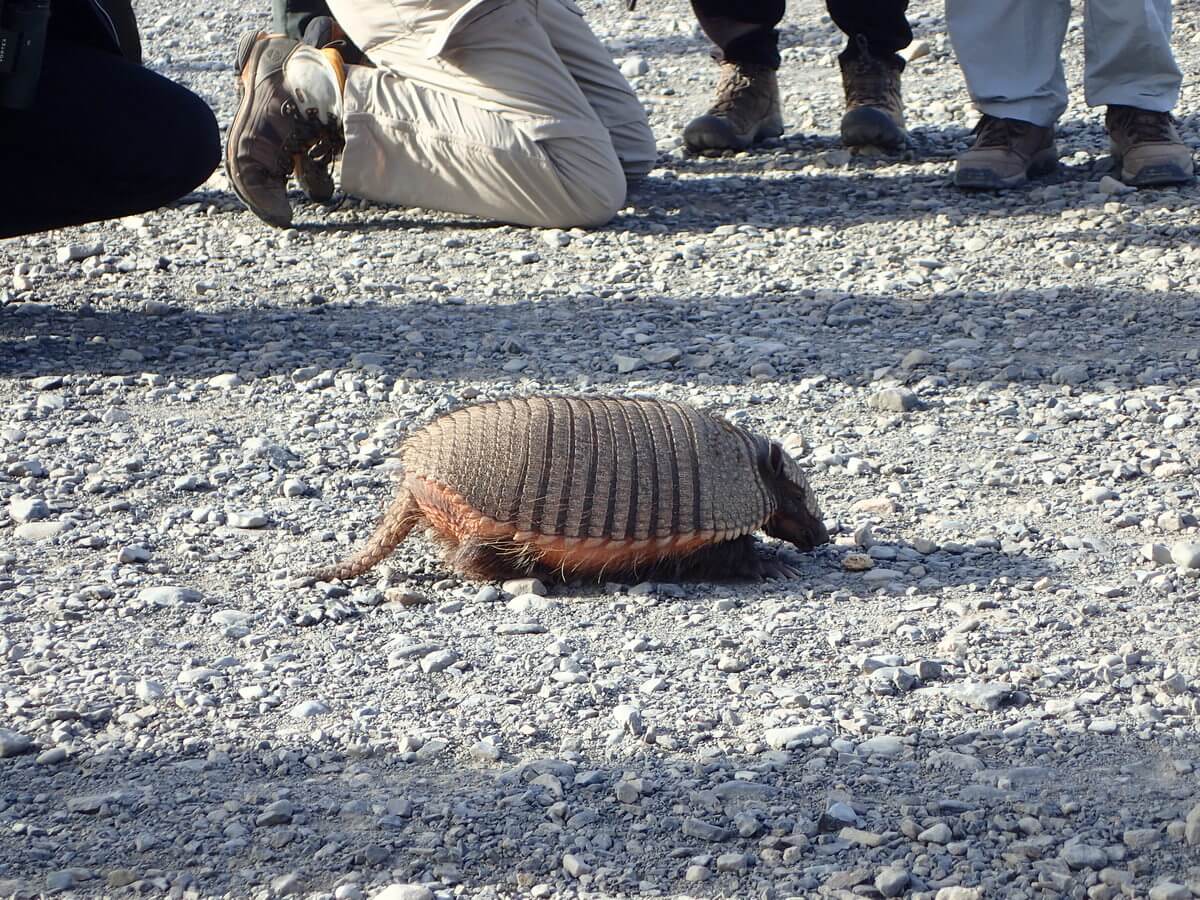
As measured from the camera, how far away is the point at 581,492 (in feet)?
8.97

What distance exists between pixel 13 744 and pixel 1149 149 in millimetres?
4597

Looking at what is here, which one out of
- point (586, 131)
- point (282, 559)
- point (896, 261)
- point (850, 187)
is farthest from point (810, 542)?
point (850, 187)

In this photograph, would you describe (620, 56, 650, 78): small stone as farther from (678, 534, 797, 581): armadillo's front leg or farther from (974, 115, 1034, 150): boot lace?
(678, 534, 797, 581): armadillo's front leg

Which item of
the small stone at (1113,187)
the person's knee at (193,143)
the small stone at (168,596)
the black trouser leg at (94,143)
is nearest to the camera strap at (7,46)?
the black trouser leg at (94,143)

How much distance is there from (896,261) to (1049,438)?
1550 mm

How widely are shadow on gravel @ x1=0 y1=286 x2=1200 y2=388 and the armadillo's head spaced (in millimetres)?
923

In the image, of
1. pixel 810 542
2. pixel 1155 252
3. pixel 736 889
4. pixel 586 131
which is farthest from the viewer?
pixel 586 131

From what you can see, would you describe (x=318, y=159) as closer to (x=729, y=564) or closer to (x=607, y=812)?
(x=729, y=564)

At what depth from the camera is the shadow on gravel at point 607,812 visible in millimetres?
1908

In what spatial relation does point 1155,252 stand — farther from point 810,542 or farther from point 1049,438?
point 810,542

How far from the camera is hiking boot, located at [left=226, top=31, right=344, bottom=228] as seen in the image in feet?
17.0

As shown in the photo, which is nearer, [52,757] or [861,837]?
[861,837]

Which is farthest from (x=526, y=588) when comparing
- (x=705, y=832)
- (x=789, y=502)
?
(x=705, y=832)

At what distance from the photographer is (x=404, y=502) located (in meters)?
2.79
